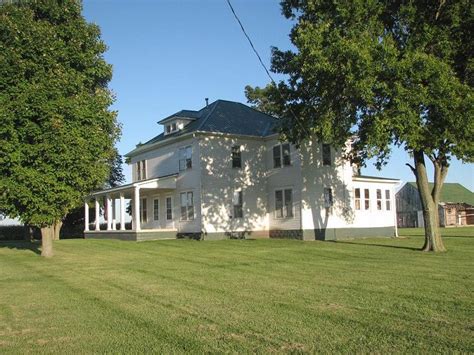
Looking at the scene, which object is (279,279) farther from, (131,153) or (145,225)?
(131,153)

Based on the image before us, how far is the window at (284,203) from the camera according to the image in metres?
29.3

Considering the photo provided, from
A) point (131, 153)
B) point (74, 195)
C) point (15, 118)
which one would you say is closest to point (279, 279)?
point (74, 195)

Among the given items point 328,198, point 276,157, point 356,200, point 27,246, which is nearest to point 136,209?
point 27,246

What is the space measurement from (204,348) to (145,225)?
2957 cm

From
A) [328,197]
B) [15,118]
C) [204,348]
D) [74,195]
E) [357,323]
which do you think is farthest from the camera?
[328,197]

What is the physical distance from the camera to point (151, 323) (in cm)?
755

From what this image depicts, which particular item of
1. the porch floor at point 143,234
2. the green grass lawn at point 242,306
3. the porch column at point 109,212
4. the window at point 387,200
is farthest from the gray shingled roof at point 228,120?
the green grass lawn at point 242,306

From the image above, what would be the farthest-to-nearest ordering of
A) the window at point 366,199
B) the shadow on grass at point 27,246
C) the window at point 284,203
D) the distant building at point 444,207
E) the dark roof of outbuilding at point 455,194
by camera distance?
the dark roof of outbuilding at point 455,194 → the distant building at point 444,207 → the window at point 366,199 → the window at point 284,203 → the shadow on grass at point 27,246

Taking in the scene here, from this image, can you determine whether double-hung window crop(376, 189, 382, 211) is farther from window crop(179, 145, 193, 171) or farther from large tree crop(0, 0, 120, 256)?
large tree crop(0, 0, 120, 256)

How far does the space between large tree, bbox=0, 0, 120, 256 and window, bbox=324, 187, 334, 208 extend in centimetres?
1442

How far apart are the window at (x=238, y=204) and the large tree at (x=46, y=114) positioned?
11.7 meters

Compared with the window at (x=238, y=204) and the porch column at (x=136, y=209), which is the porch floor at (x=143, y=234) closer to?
the porch column at (x=136, y=209)

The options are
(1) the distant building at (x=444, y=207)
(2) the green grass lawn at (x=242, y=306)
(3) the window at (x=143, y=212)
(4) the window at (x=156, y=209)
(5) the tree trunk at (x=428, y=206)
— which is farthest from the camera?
(1) the distant building at (x=444, y=207)

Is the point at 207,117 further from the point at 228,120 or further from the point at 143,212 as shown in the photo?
the point at 143,212
